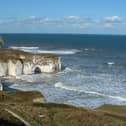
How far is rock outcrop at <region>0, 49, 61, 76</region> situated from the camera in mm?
63469

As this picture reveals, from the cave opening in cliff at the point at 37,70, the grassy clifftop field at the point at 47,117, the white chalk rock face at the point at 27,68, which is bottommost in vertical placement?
the cave opening in cliff at the point at 37,70

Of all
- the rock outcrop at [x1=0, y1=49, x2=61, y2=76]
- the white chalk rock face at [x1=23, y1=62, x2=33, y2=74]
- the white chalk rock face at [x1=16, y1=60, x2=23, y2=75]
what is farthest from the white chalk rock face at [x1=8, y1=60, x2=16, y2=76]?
the white chalk rock face at [x1=23, y1=62, x2=33, y2=74]

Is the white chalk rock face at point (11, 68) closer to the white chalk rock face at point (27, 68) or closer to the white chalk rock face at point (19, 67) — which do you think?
the white chalk rock face at point (19, 67)

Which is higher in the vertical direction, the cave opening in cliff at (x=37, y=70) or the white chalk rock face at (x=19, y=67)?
the white chalk rock face at (x=19, y=67)

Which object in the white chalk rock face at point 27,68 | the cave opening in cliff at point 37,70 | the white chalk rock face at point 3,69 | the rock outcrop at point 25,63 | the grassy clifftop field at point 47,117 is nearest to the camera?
the grassy clifftop field at point 47,117

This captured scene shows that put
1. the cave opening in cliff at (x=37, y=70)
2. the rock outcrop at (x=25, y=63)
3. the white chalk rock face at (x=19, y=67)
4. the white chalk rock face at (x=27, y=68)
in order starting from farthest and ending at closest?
the cave opening in cliff at (x=37, y=70) → the white chalk rock face at (x=27, y=68) → the white chalk rock face at (x=19, y=67) → the rock outcrop at (x=25, y=63)

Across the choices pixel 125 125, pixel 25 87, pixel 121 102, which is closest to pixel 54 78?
pixel 25 87

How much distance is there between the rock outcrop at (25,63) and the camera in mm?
63469

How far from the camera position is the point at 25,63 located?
219 feet

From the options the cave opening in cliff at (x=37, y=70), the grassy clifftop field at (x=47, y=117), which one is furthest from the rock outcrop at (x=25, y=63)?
the grassy clifftop field at (x=47, y=117)

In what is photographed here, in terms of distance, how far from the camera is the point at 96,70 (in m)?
74.7

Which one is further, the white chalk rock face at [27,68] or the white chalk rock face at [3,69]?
the white chalk rock face at [27,68]

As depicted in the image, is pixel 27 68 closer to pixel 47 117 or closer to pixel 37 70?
pixel 37 70

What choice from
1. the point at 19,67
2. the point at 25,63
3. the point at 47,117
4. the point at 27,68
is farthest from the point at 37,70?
the point at 47,117
